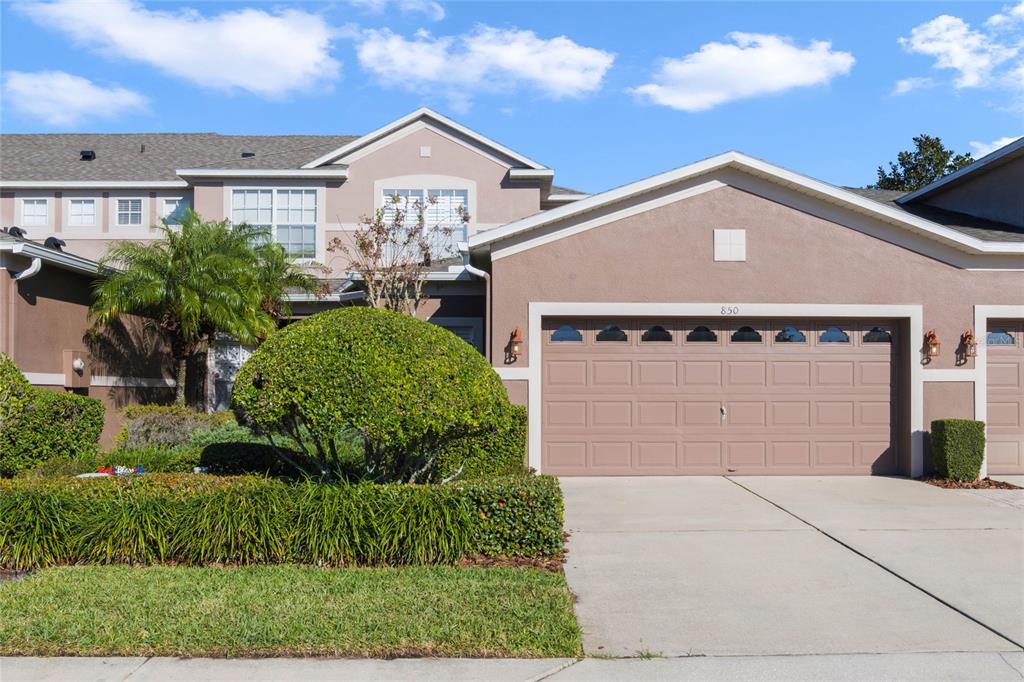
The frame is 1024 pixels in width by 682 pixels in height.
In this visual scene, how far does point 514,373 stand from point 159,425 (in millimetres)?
6241

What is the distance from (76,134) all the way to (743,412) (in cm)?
2158

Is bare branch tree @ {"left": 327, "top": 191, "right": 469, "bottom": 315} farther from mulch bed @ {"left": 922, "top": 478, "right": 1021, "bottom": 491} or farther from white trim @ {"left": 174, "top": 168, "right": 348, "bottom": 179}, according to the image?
mulch bed @ {"left": 922, "top": 478, "right": 1021, "bottom": 491}

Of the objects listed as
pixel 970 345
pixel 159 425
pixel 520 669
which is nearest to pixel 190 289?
pixel 159 425

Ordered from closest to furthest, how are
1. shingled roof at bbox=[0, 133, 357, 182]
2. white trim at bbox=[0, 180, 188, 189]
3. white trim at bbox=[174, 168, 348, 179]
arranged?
white trim at bbox=[174, 168, 348, 179] < white trim at bbox=[0, 180, 188, 189] < shingled roof at bbox=[0, 133, 357, 182]

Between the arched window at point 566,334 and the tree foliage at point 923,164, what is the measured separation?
28502mm

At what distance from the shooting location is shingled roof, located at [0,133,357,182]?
21.2 meters

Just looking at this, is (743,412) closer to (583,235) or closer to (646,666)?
(583,235)

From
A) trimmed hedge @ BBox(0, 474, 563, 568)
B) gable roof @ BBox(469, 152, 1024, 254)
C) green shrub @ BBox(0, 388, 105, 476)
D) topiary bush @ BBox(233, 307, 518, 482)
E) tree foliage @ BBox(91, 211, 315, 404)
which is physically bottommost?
trimmed hedge @ BBox(0, 474, 563, 568)

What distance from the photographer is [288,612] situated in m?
Result: 5.95

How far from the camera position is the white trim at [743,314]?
1270cm

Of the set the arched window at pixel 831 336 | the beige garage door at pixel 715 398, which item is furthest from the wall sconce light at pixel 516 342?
the arched window at pixel 831 336

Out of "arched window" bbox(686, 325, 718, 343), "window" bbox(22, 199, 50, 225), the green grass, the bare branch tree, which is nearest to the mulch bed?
"arched window" bbox(686, 325, 718, 343)

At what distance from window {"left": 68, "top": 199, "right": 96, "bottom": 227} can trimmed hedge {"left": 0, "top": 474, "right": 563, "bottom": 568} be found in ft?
51.2

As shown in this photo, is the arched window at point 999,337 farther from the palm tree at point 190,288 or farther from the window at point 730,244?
the palm tree at point 190,288
